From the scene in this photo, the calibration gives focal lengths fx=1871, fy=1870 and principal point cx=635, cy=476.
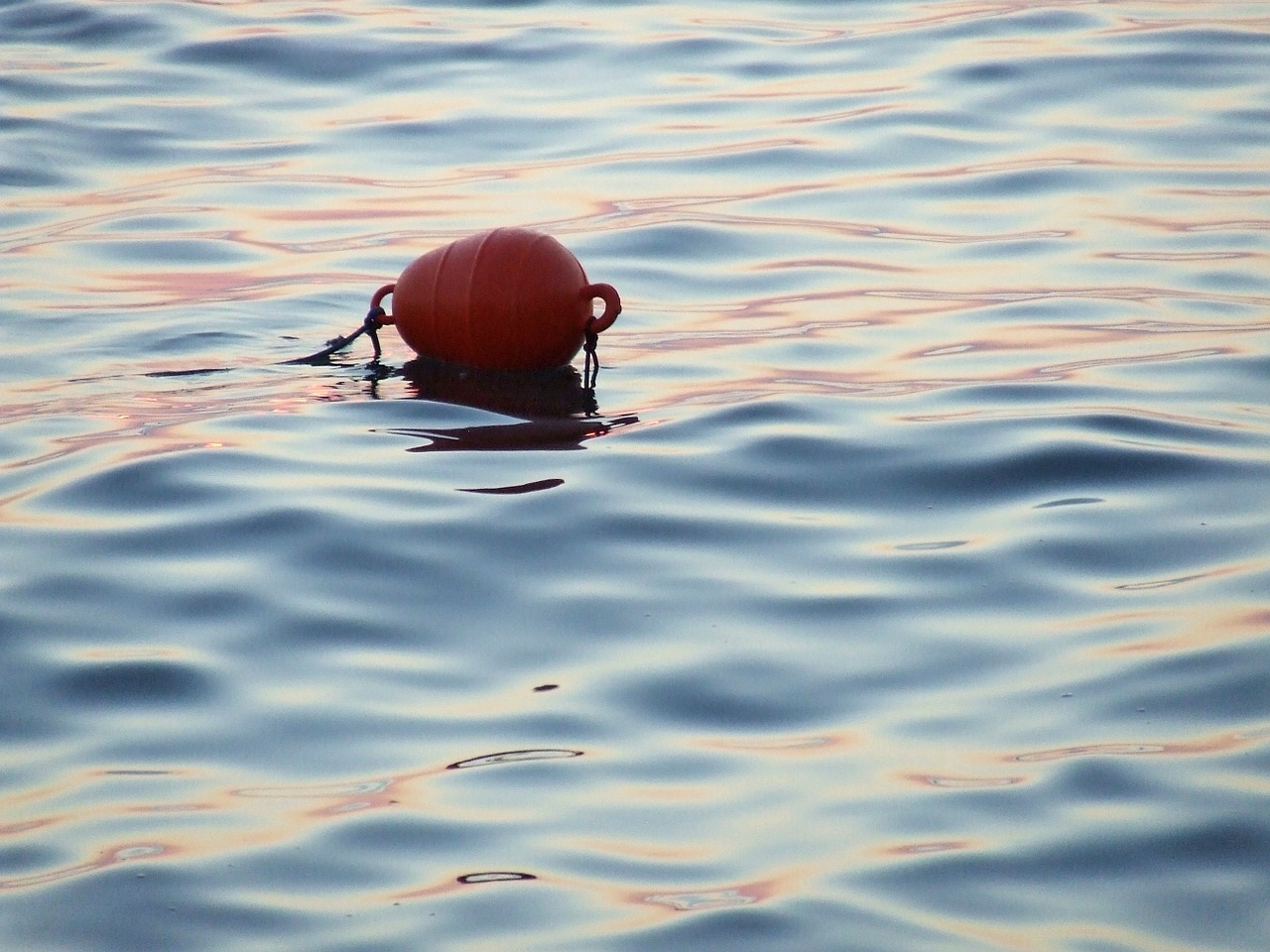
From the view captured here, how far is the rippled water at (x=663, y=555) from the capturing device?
123 inches

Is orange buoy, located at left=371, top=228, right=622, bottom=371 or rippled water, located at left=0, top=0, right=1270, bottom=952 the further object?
orange buoy, located at left=371, top=228, right=622, bottom=371

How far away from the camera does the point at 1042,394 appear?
18.4ft

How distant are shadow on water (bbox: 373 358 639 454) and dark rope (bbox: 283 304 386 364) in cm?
14

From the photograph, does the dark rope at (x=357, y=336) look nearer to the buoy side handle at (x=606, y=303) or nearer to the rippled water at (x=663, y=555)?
the rippled water at (x=663, y=555)

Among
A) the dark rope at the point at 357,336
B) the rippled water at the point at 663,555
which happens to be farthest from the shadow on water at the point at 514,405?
the dark rope at the point at 357,336

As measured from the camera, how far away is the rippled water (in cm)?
312

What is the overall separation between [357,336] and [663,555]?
1959 mm

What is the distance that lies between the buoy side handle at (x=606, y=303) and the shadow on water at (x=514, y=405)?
0.21 m

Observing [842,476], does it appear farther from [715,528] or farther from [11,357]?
[11,357]

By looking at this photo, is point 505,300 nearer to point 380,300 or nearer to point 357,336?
point 380,300

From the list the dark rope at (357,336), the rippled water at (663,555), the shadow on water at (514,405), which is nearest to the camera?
the rippled water at (663,555)

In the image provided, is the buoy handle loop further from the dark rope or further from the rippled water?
the rippled water

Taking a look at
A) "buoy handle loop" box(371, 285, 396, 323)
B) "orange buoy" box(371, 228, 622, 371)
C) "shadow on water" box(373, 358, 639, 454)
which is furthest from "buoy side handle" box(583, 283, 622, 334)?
"buoy handle loop" box(371, 285, 396, 323)

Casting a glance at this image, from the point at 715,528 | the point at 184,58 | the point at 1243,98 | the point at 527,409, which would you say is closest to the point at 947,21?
the point at 1243,98
